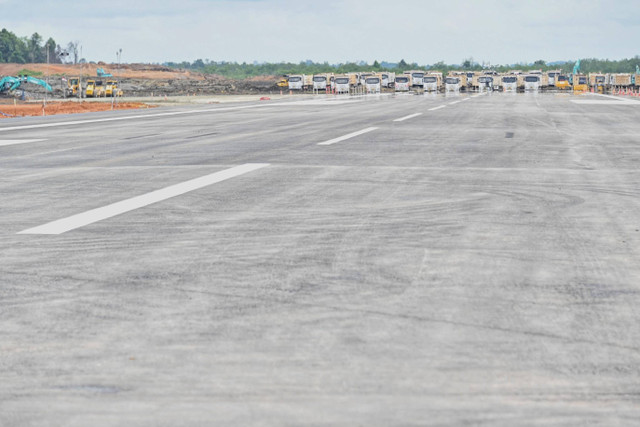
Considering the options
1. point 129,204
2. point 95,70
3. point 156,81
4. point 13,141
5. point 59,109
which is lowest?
point 95,70

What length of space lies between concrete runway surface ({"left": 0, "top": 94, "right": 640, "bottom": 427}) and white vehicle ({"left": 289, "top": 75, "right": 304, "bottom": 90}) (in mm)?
96284

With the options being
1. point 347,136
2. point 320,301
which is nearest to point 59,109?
point 347,136

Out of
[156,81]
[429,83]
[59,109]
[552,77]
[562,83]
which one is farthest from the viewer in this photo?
[156,81]

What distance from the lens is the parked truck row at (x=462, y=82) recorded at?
9975 centimetres

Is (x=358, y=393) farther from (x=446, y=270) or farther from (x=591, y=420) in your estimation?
(x=446, y=270)

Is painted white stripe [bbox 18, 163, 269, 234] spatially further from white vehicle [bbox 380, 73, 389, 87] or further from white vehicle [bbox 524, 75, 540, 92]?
white vehicle [bbox 380, 73, 389, 87]

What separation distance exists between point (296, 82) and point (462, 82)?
20058 mm

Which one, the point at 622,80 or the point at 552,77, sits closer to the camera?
the point at 552,77

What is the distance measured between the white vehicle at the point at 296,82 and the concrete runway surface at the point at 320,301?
9628cm

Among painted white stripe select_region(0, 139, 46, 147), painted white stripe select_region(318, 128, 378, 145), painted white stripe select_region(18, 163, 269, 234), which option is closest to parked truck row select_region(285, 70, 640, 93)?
painted white stripe select_region(318, 128, 378, 145)

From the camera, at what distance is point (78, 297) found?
463 centimetres

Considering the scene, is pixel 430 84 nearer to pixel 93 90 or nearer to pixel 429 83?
pixel 429 83

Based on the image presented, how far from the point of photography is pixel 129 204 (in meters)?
7.99

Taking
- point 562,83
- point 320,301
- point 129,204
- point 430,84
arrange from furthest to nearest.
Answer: point 430,84 < point 562,83 < point 129,204 < point 320,301
